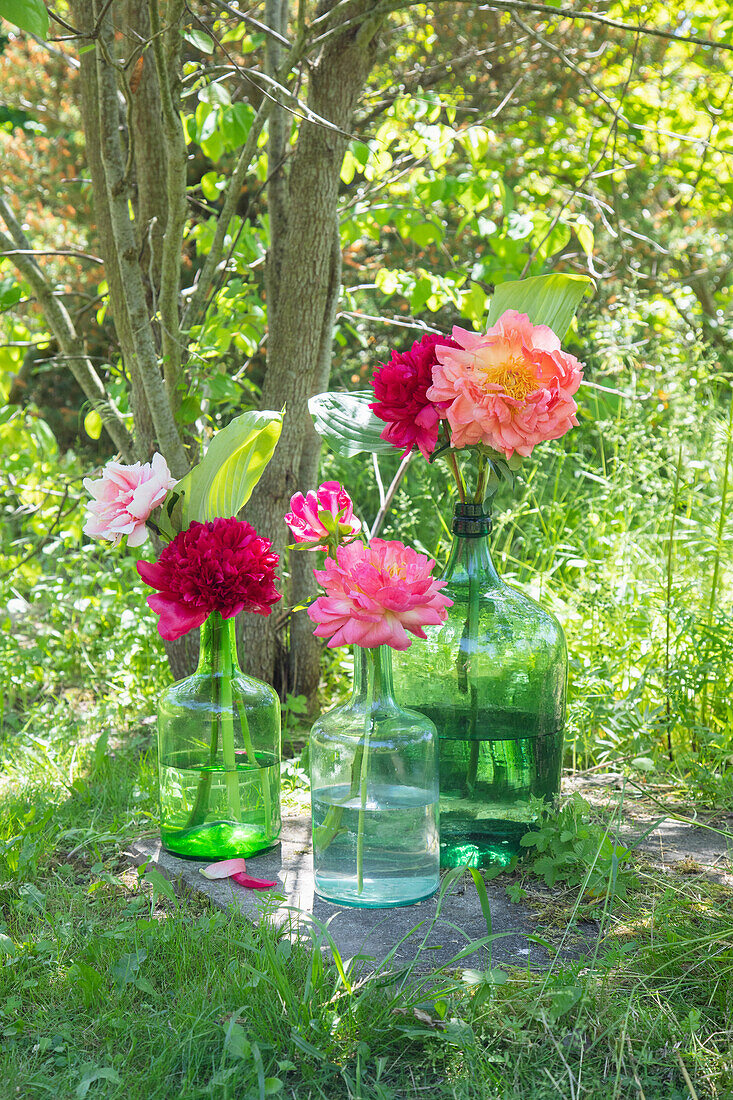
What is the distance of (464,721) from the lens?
1.61 meters

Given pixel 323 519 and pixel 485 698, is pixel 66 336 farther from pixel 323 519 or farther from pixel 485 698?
pixel 485 698

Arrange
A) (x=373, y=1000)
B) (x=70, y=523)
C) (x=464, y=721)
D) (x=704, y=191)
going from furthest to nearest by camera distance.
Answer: (x=704, y=191)
(x=70, y=523)
(x=464, y=721)
(x=373, y=1000)

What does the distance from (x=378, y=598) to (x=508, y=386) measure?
15.0 inches

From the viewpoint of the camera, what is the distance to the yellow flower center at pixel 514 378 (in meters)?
1.43

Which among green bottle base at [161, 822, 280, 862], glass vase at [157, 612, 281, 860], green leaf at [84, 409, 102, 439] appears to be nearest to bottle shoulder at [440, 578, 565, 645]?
glass vase at [157, 612, 281, 860]

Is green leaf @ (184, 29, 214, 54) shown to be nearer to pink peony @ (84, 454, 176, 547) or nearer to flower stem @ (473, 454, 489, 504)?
pink peony @ (84, 454, 176, 547)

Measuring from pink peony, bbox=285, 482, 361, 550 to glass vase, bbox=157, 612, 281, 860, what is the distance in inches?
9.4

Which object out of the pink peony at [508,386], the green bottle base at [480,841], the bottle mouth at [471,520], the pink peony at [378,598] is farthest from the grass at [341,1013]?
the pink peony at [508,386]

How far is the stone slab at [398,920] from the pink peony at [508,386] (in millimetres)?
725

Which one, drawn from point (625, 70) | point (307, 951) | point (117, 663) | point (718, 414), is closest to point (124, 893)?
point (307, 951)

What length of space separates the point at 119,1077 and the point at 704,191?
5.65m

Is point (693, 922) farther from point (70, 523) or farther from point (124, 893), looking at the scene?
point (70, 523)

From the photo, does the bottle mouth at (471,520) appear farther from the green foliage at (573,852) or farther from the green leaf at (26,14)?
the green leaf at (26,14)

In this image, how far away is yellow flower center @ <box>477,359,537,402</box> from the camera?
1.43m
